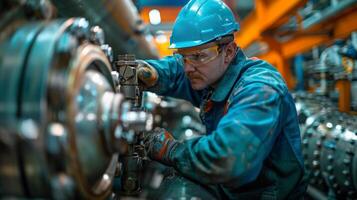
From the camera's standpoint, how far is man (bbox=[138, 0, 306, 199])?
969mm

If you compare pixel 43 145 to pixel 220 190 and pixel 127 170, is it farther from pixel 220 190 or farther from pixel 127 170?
pixel 220 190

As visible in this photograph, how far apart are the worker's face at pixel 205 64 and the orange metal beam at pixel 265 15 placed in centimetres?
134

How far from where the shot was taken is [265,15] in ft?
10.4

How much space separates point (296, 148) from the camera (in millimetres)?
1215

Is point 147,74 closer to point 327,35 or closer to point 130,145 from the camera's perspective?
point 130,145

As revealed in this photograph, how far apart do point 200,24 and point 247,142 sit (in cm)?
42

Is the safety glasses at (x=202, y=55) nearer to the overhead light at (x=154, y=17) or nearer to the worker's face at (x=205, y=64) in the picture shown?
the worker's face at (x=205, y=64)

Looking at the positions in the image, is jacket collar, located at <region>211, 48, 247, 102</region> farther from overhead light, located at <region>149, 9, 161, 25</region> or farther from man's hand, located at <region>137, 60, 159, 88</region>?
overhead light, located at <region>149, 9, 161, 25</region>

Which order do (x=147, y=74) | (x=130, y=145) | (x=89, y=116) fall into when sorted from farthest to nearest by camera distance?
(x=147, y=74), (x=130, y=145), (x=89, y=116)

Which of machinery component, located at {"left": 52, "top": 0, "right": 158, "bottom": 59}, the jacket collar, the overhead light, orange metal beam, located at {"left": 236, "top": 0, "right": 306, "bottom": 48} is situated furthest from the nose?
the overhead light

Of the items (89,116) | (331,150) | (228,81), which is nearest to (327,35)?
(331,150)

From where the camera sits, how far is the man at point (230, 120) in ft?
3.18

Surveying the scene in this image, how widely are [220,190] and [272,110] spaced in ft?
1.33

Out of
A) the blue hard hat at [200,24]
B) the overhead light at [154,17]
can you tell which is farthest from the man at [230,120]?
the overhead light at [154,17]
